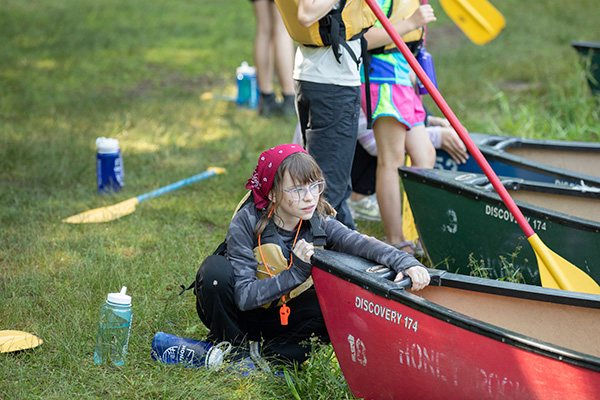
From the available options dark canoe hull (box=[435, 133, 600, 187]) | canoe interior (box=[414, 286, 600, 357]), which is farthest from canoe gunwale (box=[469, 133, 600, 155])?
canoe interior (box=[414, 286, 600, 357])

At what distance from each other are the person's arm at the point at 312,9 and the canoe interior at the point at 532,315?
48.0 inches

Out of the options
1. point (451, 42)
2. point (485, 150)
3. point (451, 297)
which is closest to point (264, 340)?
point (451, 297)

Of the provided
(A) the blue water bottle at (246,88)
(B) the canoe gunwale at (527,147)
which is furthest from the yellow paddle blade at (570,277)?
(A) the blue water bottle at (246,88)

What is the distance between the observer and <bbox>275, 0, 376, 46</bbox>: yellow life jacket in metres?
3.22

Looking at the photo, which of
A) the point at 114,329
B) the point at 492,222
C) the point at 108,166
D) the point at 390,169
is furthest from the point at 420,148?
the point at 108,166

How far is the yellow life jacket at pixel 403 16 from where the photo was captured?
12.0 feet

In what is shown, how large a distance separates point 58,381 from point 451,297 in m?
1.43

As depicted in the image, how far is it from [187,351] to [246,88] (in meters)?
4.58

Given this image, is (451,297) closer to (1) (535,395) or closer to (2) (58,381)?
(1) (535,395)

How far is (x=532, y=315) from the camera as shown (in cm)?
260

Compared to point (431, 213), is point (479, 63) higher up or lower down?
higher up

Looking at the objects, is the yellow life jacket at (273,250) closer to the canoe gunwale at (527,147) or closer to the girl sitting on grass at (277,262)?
the girl sitting on grass at (277,262)

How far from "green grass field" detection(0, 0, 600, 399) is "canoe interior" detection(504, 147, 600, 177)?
102 cm

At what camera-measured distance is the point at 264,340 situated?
9.29ft
